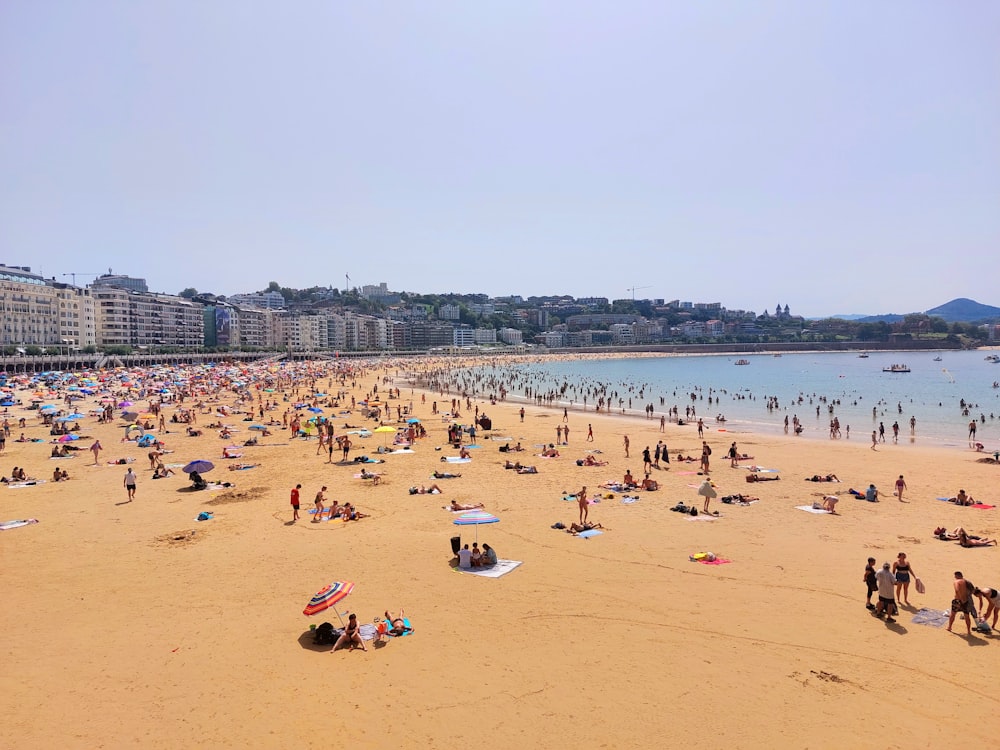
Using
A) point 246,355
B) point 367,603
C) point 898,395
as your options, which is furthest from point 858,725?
point 246,355

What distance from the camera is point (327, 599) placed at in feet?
28.2

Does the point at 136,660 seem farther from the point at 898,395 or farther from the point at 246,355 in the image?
the point at 246,355

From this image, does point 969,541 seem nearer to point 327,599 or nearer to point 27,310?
point 327,599

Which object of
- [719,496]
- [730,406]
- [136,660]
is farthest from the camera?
[730,406]

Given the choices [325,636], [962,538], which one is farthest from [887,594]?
[325,636]

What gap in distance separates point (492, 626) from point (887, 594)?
5.53 metres

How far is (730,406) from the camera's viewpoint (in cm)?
4550

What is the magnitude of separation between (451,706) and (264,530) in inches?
310

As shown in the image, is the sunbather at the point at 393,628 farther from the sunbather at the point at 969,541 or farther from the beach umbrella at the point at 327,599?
the sunbather at the point at 969,541

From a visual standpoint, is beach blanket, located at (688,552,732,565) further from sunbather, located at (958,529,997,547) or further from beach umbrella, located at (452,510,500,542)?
sunbather, located at (958,529,997,547)

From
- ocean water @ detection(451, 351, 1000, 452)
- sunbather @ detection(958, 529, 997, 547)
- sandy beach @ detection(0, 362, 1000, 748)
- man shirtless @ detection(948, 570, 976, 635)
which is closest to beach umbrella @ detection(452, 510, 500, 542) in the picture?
sandy beach @ detection(0, 362, 1000, 748)

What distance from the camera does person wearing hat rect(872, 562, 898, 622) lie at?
27.5ft

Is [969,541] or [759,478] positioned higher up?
[969,541]

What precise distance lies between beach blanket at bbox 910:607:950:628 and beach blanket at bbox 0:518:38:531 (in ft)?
55.1
